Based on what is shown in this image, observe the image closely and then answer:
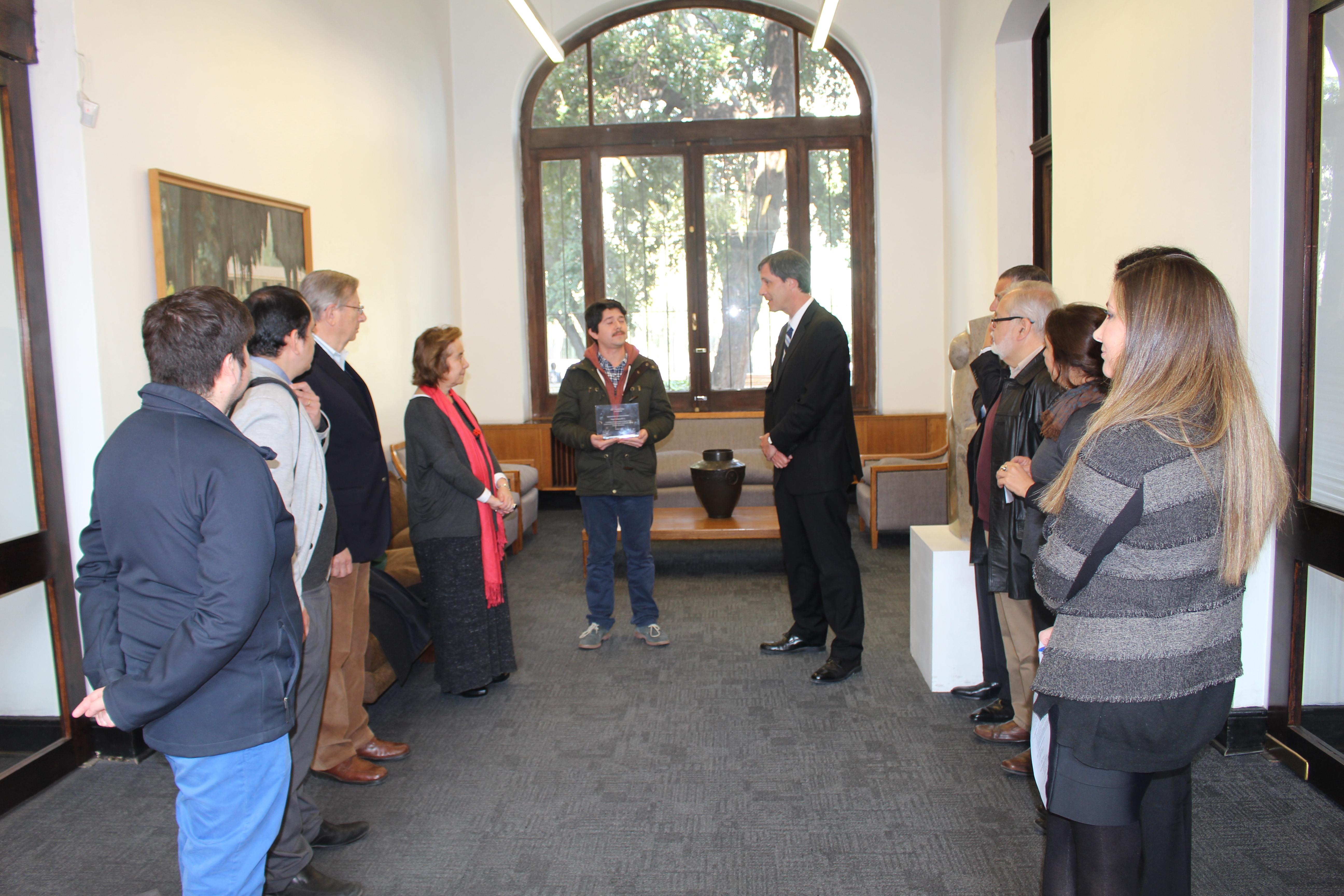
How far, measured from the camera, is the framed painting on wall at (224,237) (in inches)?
142

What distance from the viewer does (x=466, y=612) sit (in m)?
3.58

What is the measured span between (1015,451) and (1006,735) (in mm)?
1029

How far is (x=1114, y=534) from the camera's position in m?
1.50

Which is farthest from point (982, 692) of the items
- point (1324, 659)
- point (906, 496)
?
point (906, 496)

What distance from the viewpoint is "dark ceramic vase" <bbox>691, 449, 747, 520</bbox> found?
18.7ft

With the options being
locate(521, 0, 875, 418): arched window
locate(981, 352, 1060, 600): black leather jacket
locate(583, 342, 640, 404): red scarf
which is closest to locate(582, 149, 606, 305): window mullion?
locate(521, 0, 875, 418): arched window

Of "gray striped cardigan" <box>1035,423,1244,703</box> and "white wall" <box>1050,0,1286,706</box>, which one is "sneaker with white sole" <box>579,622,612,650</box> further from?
"gray striped cardigan" <box>1035,423,1244,703</box>

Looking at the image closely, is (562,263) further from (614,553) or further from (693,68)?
(614,553)

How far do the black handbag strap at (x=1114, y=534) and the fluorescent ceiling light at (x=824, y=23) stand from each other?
17.9 feet

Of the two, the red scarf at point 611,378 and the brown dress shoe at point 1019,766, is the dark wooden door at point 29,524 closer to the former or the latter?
the red scarf at point 611,378

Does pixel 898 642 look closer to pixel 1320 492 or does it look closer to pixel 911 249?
pixel 1320 492

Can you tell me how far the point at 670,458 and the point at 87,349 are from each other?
454 cm

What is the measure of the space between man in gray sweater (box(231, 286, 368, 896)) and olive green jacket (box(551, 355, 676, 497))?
5.47 feet

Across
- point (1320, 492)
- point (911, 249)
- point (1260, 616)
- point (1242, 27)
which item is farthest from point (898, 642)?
point (911, 249)
